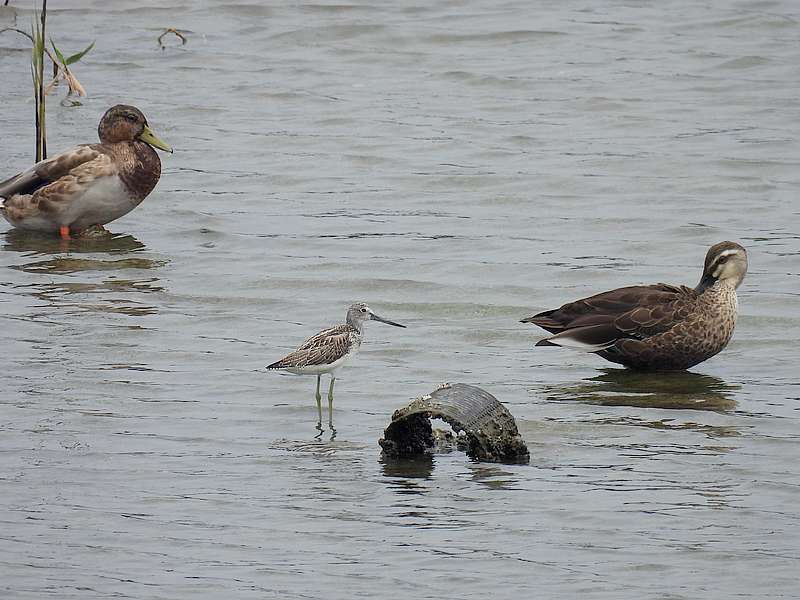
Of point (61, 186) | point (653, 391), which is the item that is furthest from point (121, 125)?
point (653, 391)

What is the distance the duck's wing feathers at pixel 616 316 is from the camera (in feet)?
33.9

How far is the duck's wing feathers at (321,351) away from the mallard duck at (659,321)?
68.9 inches

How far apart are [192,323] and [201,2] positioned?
14494 millimetres

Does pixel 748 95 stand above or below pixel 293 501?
above

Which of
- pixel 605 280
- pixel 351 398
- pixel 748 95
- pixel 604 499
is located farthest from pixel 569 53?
pixel 604 499

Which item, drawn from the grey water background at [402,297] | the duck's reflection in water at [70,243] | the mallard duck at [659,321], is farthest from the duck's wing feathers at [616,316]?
the duck's reflection in water at [70,243]

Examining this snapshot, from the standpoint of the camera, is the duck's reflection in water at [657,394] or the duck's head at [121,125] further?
the duck's head at [121,125]

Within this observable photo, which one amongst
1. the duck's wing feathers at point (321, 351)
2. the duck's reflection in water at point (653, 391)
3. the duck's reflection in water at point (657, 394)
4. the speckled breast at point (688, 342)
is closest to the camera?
the duck's wing feathers at point (321, 351)

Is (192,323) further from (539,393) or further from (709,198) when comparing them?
(709,198)

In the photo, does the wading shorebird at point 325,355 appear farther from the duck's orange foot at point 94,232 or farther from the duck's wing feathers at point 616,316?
the duck's orange foot at point 94,232

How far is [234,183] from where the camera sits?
1608cm

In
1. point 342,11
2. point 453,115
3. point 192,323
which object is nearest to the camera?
point 192,323

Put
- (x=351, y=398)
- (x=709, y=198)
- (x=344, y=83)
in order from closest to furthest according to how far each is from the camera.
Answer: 1. (x=351, y=398)
2. (x=709, y=198)
3. (x=344, y=83)

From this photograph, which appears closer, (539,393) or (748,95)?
(539,393)
